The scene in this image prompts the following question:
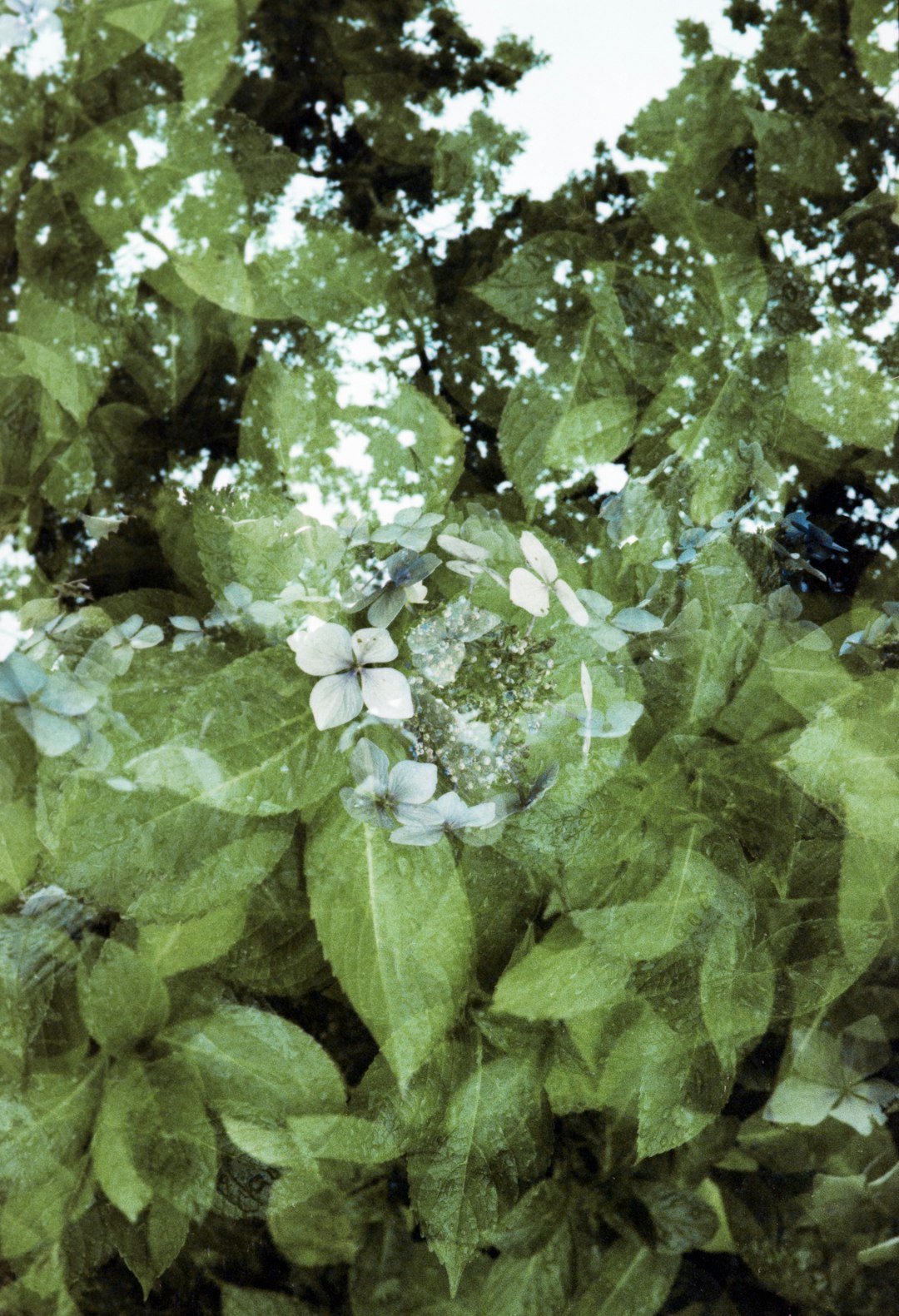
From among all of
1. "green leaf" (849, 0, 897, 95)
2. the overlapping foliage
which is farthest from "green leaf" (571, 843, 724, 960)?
"green leaf" (849, 0, 897, 95)

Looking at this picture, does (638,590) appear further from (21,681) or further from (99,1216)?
(99,1216)

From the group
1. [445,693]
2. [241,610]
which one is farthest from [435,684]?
[241,610]

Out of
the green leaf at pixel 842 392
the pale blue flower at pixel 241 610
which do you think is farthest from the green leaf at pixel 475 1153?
the green leaf at pixel 842 392

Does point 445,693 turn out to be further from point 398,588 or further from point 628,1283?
point 628,1283

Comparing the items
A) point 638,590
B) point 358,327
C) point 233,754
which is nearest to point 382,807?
point 233,754

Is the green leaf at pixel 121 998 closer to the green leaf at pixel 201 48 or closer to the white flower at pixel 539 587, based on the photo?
the white flower at pixel 539 587

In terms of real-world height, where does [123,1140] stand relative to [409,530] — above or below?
below
